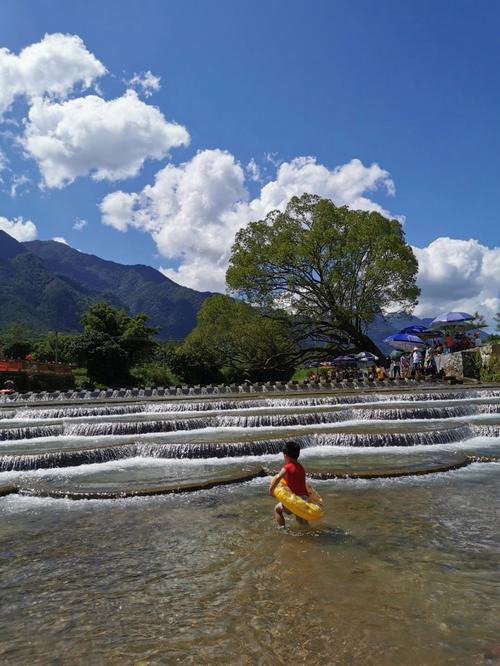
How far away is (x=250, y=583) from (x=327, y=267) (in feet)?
86.8

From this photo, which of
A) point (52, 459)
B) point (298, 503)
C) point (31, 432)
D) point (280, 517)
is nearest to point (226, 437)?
point (52, 459)

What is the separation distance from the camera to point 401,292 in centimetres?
2914

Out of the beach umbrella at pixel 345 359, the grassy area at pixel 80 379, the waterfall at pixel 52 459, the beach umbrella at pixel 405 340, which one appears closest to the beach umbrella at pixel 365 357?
the beach umbrella at pixel 345 359

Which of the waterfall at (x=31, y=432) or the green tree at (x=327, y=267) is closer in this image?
the waterfall at (x=31, y=432)

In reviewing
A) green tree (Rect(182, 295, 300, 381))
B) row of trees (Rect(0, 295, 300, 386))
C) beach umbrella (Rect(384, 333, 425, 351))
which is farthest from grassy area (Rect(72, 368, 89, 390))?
beach umbrella (Rect(384, 333, 425, 351))

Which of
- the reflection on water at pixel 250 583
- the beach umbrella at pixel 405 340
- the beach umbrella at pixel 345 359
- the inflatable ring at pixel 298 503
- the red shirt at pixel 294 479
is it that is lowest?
the reflection on water at pixel 250 583

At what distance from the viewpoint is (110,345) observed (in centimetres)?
3744

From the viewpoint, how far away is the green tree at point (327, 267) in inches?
1128

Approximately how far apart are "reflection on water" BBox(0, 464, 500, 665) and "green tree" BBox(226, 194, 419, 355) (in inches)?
925

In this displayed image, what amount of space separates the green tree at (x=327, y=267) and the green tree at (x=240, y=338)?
96 cm

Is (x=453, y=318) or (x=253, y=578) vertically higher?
(x=453, y=318)

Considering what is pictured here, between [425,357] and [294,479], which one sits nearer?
[294,479]

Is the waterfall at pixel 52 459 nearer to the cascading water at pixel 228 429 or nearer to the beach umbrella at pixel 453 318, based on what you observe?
the cascading water at pixel 228 429

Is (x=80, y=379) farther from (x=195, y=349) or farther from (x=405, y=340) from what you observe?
(x=405, y=340)
